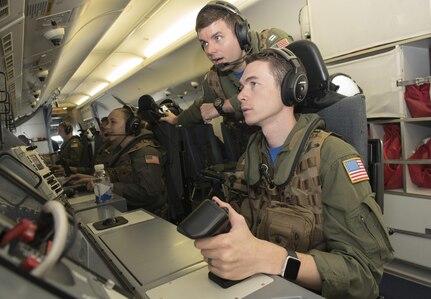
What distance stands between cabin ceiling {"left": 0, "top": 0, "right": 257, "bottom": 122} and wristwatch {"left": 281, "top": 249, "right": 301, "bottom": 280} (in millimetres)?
1793

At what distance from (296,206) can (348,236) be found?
0.22m

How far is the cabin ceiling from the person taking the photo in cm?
222

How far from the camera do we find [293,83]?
1.40 m

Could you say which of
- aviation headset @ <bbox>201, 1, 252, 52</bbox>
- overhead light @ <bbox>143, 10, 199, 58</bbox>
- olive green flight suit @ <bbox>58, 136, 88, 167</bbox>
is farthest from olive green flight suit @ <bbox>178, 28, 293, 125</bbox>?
olive green flight suit @ <bbox>58, 136, 88, 167</bbox>

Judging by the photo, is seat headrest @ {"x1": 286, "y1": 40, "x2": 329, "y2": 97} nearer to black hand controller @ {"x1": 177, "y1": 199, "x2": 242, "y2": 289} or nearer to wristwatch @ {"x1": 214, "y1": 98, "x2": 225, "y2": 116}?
wristwatch @ {"x1": 214, "y1": 98, "x2": 225, "y2": 116}

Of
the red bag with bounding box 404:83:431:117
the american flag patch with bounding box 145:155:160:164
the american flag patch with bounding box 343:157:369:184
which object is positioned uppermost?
the red bag with bounding box 404:83:431:117

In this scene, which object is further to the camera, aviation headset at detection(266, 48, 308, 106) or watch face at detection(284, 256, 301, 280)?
aviation headset at detection(266, 48, 308, 106)

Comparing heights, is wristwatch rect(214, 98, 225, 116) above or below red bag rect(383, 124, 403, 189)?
above

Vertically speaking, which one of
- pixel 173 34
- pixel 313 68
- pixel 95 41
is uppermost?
pixel 173 34

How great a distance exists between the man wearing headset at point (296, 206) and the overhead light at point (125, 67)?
6.60 m

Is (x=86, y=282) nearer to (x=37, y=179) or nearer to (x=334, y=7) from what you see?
(x=37, y=179)

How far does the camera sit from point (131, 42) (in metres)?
6.14

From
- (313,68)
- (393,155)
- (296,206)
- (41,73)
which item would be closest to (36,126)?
(41,73)

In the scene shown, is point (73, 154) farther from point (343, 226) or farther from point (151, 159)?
point (343, 226)
